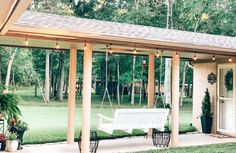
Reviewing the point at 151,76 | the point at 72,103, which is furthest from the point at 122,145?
the point at 151,76

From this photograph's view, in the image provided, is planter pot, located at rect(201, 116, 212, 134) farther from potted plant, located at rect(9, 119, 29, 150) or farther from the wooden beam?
the wooden beam

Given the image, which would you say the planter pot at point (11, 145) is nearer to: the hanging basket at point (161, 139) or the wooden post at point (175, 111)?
the hanging basket at point (161, 139)

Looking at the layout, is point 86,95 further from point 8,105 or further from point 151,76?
point 151,76

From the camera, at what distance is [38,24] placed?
21.5 feet

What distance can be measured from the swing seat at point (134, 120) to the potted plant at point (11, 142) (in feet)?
6.94

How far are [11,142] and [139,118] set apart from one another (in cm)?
316

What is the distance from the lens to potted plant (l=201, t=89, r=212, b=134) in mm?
11258

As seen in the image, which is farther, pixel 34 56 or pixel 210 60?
pixel 34 56

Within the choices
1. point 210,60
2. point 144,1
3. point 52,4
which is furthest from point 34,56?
point 210,60

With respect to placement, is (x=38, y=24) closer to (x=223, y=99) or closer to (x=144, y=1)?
(x=223, y=99)

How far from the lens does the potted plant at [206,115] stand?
11.3m

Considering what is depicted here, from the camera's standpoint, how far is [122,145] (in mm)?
8719

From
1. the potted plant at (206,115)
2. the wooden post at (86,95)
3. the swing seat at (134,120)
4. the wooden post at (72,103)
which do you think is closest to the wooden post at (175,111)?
the swing seat at (134,120)

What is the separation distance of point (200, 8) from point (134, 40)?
1231cm
